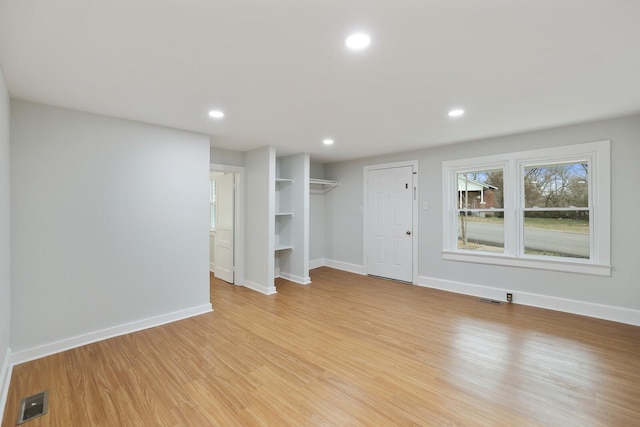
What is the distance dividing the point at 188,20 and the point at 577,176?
4610 millimetres

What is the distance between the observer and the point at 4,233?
2.19 m

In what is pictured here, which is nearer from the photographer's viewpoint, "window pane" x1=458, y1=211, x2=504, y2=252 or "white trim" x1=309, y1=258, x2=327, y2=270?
"window pane" x1=458, y1=211, x2=504, y2=252

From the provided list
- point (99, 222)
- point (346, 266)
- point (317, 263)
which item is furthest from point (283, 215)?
point (99, 222)

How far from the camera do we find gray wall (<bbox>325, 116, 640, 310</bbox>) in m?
3.21

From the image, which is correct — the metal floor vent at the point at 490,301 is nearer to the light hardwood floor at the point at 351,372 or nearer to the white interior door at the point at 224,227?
the light hardwood floor at the point at 351,372

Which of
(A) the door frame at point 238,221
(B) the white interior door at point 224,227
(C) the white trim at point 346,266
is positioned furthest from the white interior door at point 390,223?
(B) the white interior door at point 224,227

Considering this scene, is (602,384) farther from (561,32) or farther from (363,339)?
(561,32)

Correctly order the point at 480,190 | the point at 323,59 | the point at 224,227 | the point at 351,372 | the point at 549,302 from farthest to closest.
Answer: the point at 224,227 < the point at 480,190 < the point at 549,302 < the point at 351,372 < the point at 323,59

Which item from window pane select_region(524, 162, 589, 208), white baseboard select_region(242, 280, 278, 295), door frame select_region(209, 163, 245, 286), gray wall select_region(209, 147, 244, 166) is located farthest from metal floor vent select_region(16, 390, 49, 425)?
window pane select_region(524, 162, 589, 208)

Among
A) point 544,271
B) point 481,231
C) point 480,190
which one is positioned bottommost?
point 544,271

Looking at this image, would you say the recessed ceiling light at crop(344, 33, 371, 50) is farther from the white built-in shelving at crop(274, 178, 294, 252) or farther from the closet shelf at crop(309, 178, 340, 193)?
the closet shelf at crop(309, 178, 340, 193)

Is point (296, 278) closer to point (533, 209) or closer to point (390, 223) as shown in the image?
point (390, 223)

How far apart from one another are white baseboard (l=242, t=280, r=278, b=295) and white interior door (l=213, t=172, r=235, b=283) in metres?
0.36

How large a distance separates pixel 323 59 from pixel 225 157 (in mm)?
3233
